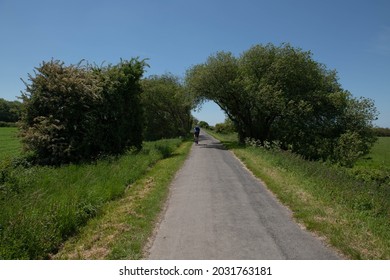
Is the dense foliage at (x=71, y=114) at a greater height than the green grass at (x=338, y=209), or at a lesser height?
greater

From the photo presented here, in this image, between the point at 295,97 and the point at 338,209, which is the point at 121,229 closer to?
the point at 338,209

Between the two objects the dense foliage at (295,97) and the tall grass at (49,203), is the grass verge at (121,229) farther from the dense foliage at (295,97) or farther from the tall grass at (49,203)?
the dense foliage at (295,97)

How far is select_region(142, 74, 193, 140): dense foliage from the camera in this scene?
180 feet

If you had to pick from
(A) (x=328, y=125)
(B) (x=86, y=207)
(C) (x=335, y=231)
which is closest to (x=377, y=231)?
(C) (x=335, y=231)

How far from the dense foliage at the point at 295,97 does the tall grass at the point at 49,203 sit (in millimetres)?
19859

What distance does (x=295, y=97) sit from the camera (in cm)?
3078

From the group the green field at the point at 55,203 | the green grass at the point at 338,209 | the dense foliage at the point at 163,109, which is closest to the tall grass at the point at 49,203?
the green field at the point at 55,203

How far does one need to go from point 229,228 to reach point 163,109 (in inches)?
2007

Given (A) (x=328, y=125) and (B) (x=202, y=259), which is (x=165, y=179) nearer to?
(B) (x=202, y=259)

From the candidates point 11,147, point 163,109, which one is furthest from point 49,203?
point 163,109

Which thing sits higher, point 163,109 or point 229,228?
point 163,109

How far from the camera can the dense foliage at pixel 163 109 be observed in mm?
54719

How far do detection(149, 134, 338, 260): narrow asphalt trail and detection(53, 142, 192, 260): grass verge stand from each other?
0.36m
